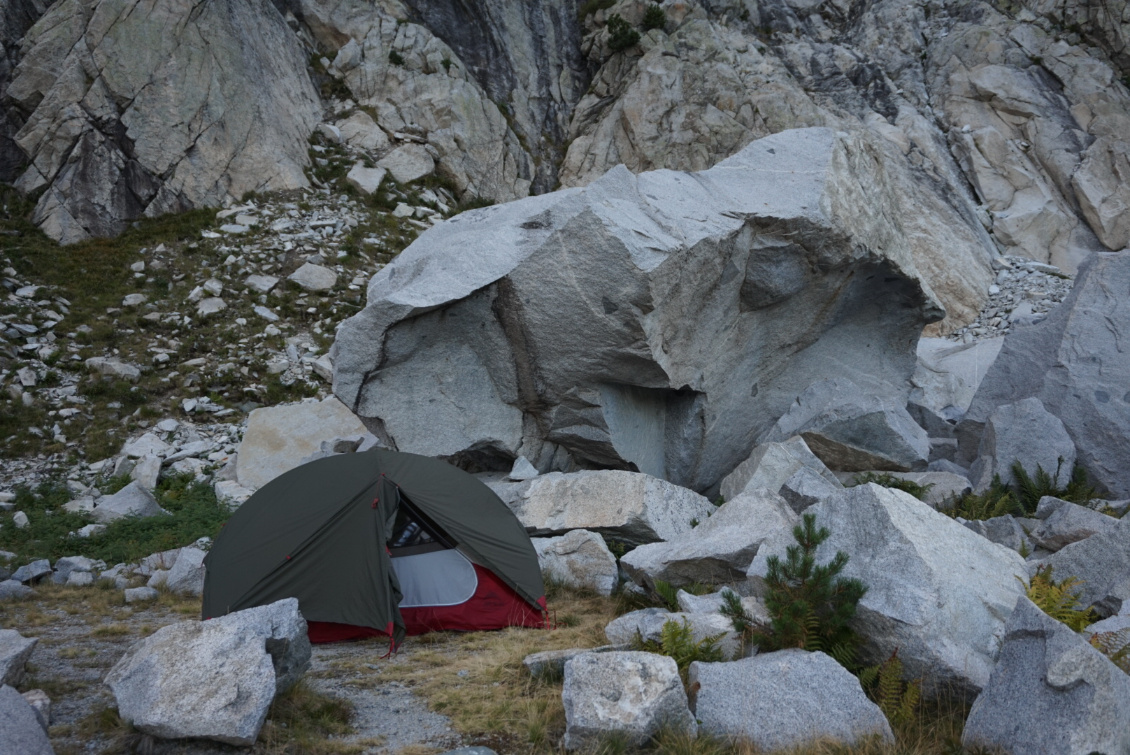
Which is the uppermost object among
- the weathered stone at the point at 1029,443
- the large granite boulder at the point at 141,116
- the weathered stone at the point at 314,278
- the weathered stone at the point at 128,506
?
the large granite boulder at the point at 141,116

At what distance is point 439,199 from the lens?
2656 cm

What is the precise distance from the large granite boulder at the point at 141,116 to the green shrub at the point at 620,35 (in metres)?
14.0

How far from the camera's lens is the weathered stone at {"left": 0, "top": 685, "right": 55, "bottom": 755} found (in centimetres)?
404

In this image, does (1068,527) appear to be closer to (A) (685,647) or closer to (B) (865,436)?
(B) (865,436)

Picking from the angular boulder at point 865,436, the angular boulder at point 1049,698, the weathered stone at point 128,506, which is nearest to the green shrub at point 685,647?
the angular boulder at point 1049,698

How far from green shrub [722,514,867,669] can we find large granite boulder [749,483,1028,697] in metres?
0.14

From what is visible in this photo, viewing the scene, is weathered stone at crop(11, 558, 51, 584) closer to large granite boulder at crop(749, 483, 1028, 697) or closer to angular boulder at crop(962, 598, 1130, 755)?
large granite boulder at crop(749, 483, 1028, 697)

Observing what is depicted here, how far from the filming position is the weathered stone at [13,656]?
17.3ft

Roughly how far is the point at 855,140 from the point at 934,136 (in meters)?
17.2

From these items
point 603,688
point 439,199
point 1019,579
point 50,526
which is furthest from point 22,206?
point 1019,579

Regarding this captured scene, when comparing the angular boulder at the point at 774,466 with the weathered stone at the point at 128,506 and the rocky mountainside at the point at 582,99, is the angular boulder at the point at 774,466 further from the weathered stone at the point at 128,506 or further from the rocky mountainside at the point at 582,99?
the rocky mountainside at the point at 582,99

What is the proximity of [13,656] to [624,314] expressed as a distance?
763 centimetres

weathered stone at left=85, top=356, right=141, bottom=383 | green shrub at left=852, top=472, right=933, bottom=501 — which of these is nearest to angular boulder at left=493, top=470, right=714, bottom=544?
green shrub at left=852, top=472, right=933, bottom=501

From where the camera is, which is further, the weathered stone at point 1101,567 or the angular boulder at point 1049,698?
the weathered stone at point 1101,567
